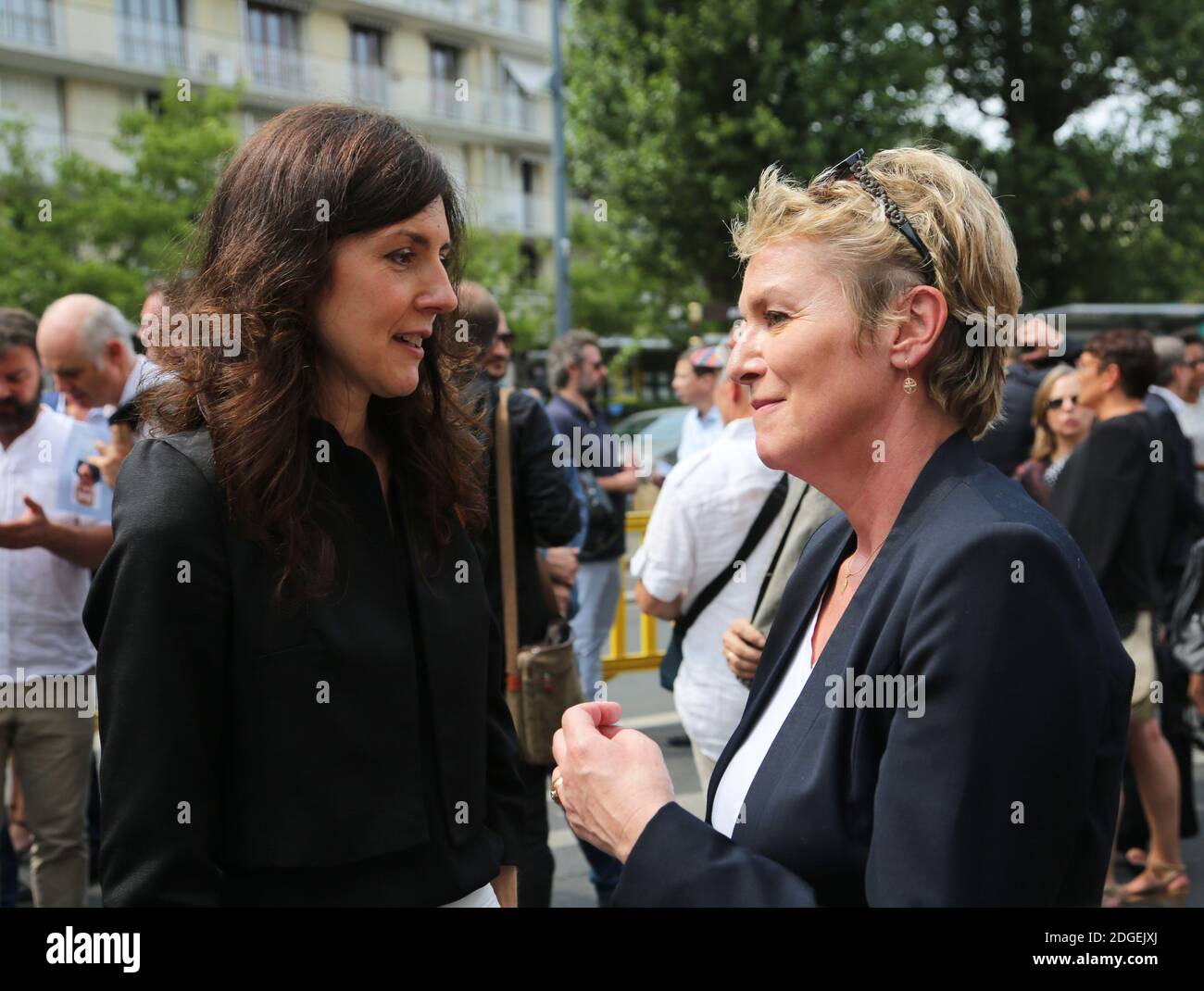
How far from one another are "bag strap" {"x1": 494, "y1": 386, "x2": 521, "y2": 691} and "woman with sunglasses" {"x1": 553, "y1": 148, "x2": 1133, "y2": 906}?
7.22 feet

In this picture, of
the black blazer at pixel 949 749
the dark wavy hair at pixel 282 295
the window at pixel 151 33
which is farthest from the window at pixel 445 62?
the black blazer at pixel 949 749

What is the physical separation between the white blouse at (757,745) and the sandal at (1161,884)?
3.84 metres

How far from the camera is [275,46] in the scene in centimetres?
3450

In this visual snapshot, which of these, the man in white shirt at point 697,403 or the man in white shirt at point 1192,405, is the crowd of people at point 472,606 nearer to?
the man in white shirt at point 697,403

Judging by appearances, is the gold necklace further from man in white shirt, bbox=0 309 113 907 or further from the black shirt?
the black shirt

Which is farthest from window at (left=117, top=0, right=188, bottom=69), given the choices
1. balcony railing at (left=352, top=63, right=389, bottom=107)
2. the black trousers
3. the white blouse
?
the white blouse

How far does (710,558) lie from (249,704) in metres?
2.25

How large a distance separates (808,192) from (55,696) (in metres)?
3.33

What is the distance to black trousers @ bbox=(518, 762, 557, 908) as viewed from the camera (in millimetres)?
3920

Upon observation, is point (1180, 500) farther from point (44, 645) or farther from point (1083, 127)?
point (1083, 127)

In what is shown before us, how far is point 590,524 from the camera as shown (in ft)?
21.3

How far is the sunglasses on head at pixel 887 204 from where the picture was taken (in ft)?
5.39
